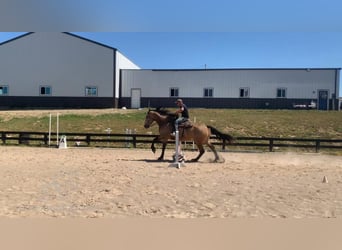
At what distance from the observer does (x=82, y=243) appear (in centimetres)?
392

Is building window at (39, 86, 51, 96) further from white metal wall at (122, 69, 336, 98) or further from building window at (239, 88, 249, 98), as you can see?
building window at (239, 88, 249, 98)

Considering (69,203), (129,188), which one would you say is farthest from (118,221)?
(129,188)

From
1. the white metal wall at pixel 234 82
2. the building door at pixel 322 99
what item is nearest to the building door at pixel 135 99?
the white metal wall at pixel 234 82

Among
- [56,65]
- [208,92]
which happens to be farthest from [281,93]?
[56,65]

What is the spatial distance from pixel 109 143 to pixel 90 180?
9990 millimetres

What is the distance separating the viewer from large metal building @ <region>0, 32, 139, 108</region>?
113ft

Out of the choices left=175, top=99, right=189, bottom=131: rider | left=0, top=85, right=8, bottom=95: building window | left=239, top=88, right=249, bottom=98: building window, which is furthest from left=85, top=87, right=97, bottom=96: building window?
left=175, top=99, right=189, bottom=131: rider

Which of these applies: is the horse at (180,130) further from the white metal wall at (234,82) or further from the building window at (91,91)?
the building window at (91,91)

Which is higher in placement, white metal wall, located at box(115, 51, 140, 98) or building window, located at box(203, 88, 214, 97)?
white metal wall, located at box(115, 51, 140, 98)

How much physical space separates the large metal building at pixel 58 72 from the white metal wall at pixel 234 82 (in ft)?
11.0

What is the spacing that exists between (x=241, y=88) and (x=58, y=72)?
1485cm

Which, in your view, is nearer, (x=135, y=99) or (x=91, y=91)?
(x=91, y=91)

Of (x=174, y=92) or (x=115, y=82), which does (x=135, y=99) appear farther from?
(x=174, y=92)

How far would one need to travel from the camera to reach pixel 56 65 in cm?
3488
